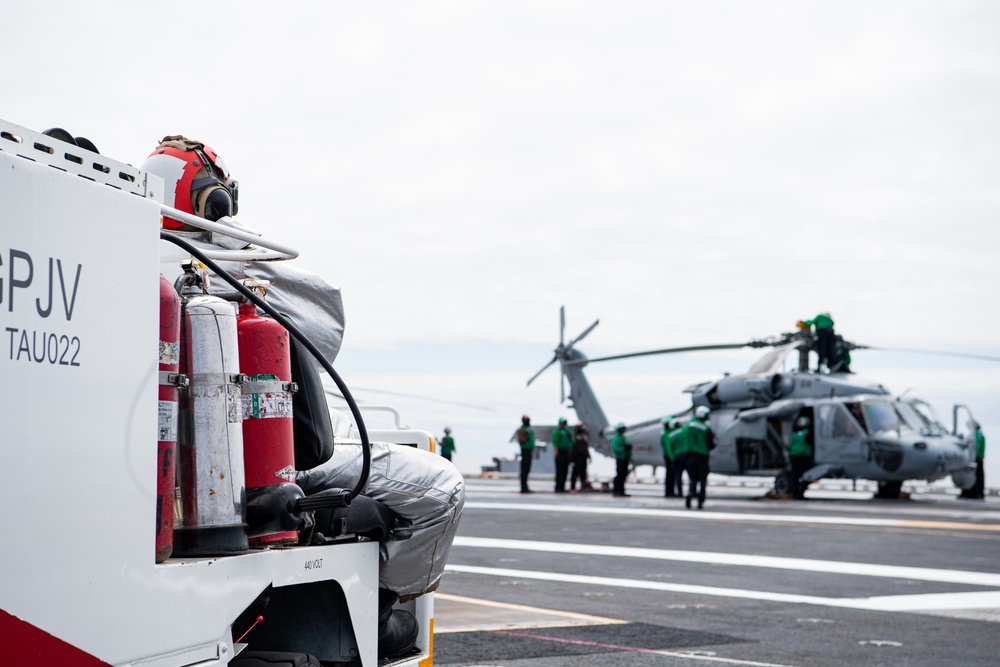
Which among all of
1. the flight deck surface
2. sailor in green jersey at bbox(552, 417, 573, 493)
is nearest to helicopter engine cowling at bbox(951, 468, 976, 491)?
the flight deck surface

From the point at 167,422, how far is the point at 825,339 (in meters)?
25.2

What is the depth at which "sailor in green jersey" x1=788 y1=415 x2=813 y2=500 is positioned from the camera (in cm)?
2503

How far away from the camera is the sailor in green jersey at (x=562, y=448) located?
30.4 m

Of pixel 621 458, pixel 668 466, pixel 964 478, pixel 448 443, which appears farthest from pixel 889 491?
pixel 448 443

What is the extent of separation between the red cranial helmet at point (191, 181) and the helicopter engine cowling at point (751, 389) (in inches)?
960

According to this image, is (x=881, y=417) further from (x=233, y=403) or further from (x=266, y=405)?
(x=233, y=403)

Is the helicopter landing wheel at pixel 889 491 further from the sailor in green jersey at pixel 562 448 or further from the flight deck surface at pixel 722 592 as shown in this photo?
the sailor in green jersey at pixel 562 448

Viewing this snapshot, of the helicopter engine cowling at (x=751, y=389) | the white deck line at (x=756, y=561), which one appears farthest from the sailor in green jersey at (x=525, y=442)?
the white deck line at (x=756, y=561)

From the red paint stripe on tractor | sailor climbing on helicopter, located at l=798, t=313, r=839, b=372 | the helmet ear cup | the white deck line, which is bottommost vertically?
the white deck line

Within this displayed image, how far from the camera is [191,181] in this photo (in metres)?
3.62

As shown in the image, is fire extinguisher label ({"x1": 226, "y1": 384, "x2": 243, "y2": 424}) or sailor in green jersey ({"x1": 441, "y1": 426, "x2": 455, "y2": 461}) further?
sailor in green jersey ({"x1": 441, "y1": 426, "x2": 455, "y2": 461})

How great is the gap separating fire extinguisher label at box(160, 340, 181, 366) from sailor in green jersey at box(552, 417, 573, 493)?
27681 mm

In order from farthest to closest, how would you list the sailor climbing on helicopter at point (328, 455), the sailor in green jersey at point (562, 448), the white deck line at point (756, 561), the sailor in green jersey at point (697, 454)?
1. the sailor in green jersey at point (562, 448)
2. the sailor in green jersey at point (697, 454)
3. the white deck line at point (756, 561)
4. the sailor climbing on helicopter at point (328, 455)

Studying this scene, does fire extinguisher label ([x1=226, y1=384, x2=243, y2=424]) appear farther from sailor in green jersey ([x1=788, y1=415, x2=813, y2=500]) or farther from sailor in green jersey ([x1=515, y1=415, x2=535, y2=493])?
sailor in green jersey ([x1=515, y1=415, x2=535, y2=493])
